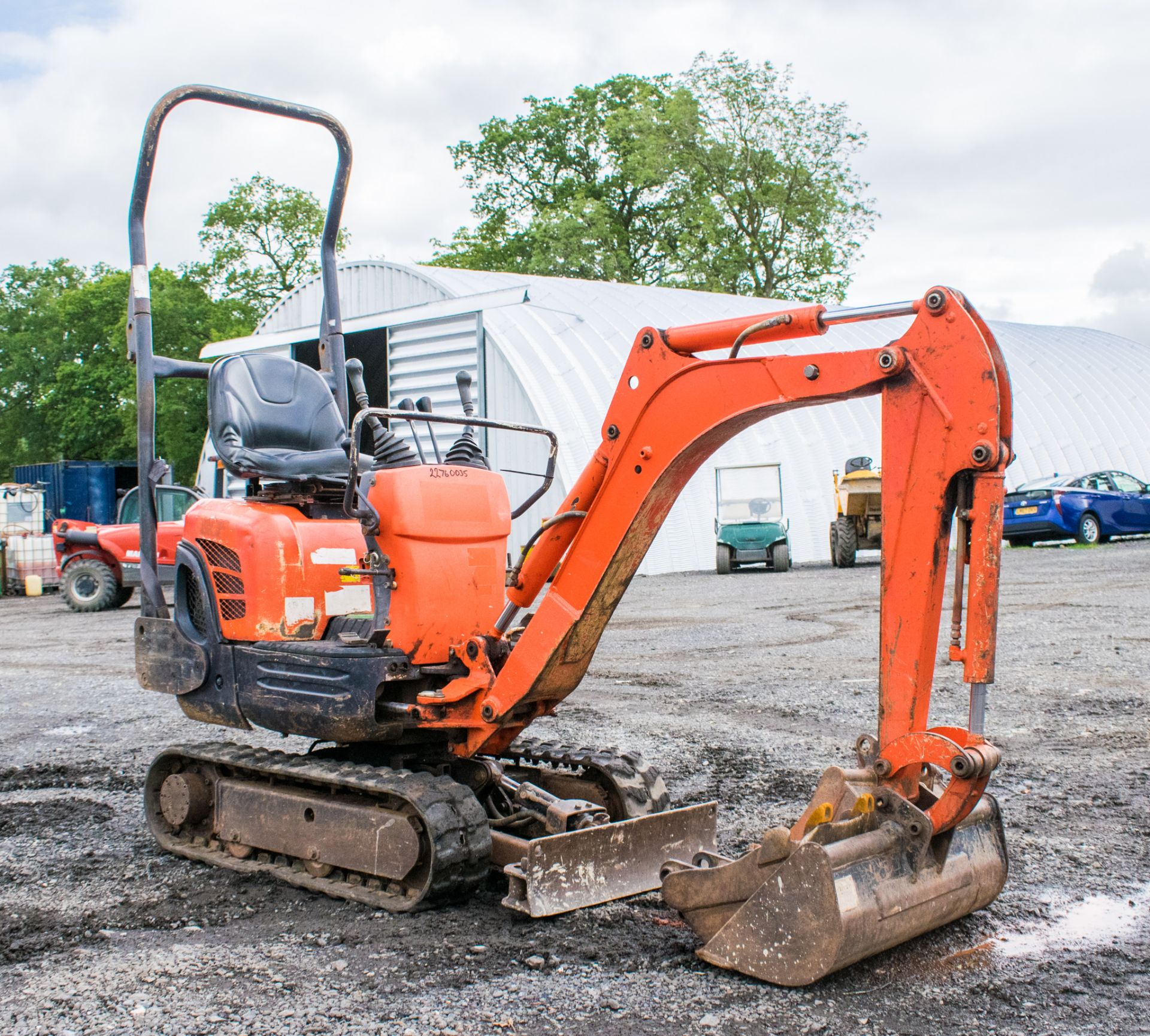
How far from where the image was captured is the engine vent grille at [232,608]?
5238 mm

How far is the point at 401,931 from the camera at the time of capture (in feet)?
14.0

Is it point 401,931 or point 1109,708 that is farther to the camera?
point 1109,708

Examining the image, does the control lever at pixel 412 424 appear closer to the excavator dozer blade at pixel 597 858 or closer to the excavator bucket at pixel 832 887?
the excavator dozer blade at pixel 597 858

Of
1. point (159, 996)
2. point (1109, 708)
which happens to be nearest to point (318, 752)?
point (159, 996)

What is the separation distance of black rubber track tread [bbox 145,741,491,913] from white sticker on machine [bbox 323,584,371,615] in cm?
63

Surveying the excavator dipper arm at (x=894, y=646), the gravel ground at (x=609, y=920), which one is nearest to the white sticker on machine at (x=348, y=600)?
the gravel ground at (x=609, y=920)

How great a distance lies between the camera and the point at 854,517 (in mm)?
22000

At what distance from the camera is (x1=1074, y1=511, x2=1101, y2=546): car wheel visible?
2456 centimetres

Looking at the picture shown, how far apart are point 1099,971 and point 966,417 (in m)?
1.74

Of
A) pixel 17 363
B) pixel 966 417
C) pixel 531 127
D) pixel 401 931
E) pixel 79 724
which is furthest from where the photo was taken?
pixel 17 363

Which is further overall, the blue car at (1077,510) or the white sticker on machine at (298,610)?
the blue car at (1077,510)

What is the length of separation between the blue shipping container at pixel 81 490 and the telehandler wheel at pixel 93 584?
20.0 meters

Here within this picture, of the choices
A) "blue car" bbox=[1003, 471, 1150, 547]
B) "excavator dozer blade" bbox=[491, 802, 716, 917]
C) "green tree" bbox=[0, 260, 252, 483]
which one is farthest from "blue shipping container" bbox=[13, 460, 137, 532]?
"excavator dozer blade" bbox=[491, 802, 716, 917]

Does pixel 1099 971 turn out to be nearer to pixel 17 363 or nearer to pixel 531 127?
pixel 531 127
